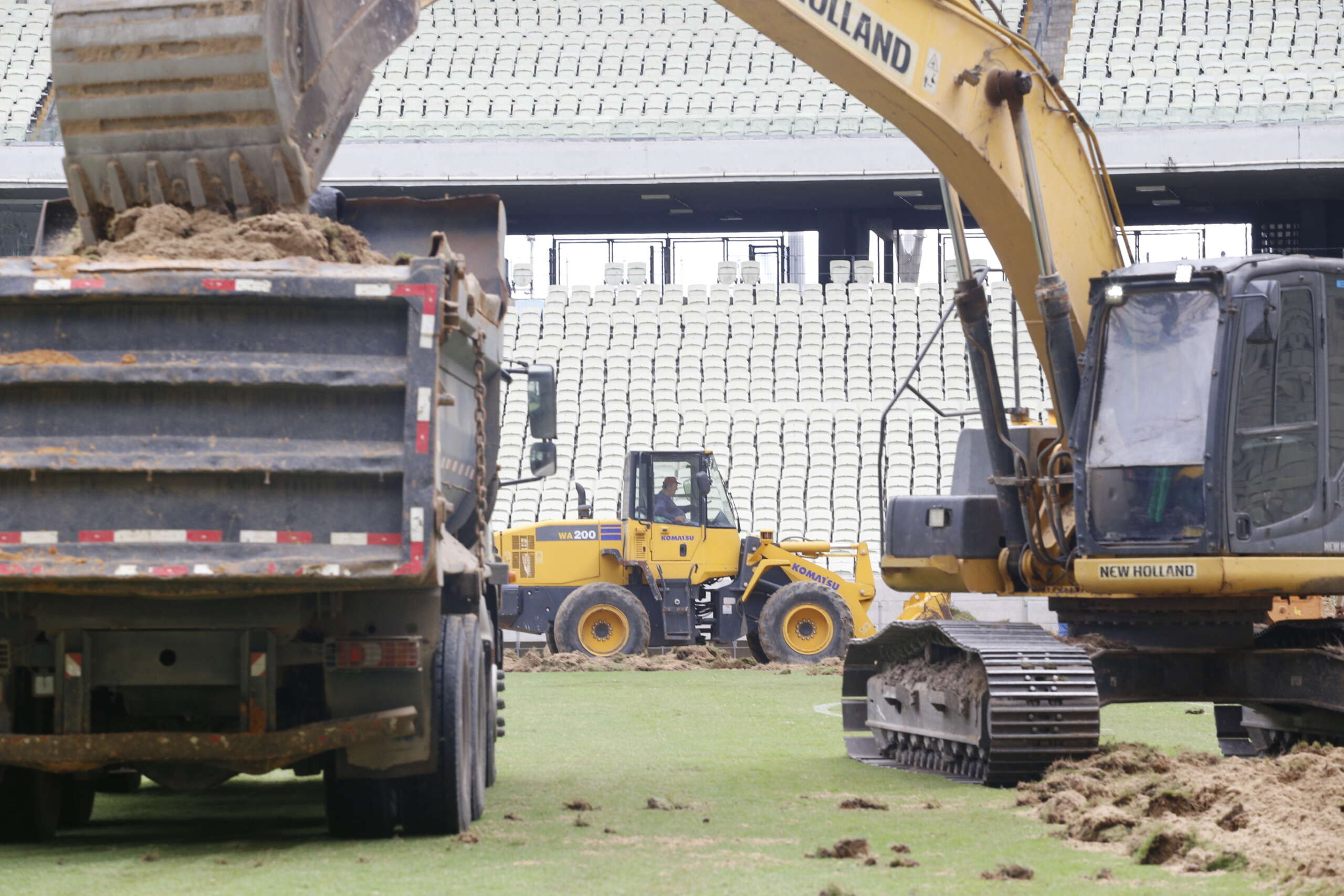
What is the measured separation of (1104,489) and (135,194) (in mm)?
5066

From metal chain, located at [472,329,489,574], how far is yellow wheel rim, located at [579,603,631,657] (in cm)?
1209

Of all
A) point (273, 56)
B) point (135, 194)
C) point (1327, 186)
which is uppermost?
point (1327, 186)

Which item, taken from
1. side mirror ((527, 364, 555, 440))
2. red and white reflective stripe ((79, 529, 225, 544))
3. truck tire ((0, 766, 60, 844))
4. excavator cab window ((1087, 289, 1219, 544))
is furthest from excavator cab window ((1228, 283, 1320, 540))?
truck tire ((0, 766, 60, 844))

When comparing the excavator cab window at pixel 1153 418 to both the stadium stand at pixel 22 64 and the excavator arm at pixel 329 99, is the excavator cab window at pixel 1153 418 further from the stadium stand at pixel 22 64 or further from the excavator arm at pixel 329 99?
the stadium stand at pixel 22 64

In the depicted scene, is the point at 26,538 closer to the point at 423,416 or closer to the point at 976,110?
the point at 423,416

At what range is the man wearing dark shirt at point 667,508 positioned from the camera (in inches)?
826

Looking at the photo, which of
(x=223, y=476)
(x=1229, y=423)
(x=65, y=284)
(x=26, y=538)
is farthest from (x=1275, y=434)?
(x=26, y=538)

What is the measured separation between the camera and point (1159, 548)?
8.67 m

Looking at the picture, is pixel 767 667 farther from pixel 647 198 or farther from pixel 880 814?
pixel 647 198

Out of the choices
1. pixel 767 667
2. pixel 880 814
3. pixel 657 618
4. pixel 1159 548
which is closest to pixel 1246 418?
pixel 1159 548

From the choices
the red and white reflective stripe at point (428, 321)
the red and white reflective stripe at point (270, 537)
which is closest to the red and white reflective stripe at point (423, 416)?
the red and white reflective stripe at point (428, 321)

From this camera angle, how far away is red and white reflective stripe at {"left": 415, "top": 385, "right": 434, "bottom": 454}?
6191 mm

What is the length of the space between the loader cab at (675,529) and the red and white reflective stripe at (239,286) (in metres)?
14.7

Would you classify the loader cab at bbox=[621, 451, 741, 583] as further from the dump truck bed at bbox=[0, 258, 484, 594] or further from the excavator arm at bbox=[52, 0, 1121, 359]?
the dump truck bed at bbox=[0, 258, 484, 594]
